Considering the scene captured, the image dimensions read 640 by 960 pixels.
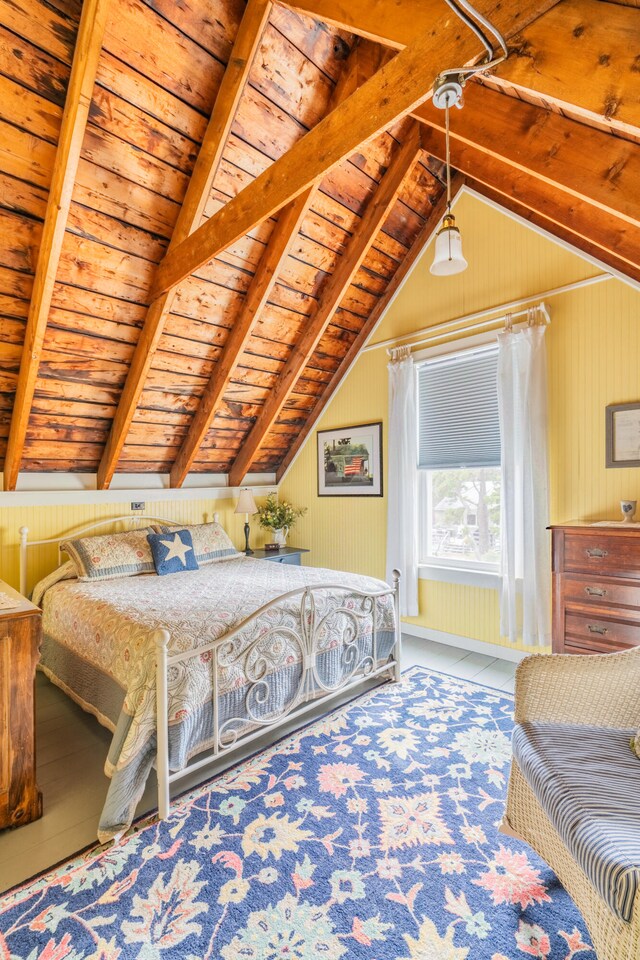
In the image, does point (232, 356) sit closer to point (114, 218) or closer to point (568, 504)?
point (114, 218)

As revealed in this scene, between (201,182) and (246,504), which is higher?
(201,182)

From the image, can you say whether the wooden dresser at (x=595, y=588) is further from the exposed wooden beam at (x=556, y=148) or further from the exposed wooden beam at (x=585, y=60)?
the exposed wooden beam at (x=585, y=60)

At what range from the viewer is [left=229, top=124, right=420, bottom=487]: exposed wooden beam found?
339 centimetres

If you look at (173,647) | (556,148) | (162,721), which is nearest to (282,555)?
(173,647)

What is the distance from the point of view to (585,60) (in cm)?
137

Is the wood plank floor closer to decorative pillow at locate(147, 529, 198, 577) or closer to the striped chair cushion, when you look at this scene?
decorative pillow at locate(147, 529, 198, 577)

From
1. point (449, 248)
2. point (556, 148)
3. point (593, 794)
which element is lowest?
point (593, 794)

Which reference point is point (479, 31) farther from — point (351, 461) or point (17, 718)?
point (351, 461)

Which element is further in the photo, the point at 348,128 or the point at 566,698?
the point at 348,128

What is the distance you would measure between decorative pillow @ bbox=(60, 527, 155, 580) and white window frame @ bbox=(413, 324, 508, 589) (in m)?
2.26

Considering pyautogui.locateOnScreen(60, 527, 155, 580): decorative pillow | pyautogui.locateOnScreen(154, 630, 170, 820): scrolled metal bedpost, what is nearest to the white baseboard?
pyautogui.locateOnScreen(60, 527, 155, 580): decorative pillow

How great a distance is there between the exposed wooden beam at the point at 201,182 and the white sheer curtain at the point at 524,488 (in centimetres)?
220

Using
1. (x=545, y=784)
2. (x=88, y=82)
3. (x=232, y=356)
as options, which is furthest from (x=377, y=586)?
(x=88, y=82)

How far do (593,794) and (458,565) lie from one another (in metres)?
2.62
